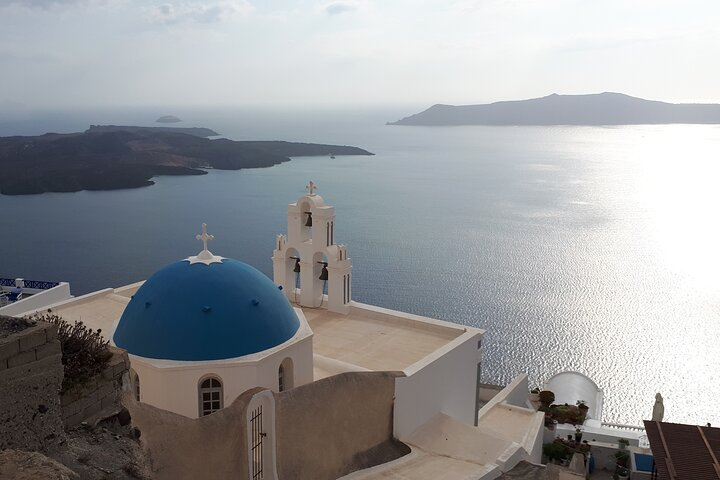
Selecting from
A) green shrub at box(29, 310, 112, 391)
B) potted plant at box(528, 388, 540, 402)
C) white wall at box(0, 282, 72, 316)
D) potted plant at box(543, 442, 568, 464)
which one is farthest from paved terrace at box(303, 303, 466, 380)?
potted plant at box(528, 388, 540, 402)

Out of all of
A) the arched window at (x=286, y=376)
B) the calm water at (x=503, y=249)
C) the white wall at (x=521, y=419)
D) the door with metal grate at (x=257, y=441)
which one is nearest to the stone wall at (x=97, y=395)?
the door with metal grate at (x=257, y=441)

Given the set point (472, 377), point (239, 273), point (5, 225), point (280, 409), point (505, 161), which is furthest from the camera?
point (505, 161)

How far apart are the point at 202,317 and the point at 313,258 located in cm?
544

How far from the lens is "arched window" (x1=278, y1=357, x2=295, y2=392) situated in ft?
30.9

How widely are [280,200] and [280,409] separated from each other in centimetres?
5200

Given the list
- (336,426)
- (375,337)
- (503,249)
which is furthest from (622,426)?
(503,249)

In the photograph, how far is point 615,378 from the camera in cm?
2614

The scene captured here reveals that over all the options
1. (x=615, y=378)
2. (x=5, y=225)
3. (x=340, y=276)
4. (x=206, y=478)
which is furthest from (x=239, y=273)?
(x=5, y=225)

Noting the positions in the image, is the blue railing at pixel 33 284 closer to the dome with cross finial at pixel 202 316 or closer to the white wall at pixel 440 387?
the dome with cross finial at pixel 202 316

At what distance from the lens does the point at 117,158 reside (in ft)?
283

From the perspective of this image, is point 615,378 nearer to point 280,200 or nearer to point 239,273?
point 239,273

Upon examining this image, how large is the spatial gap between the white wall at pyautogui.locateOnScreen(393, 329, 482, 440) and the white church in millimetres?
24

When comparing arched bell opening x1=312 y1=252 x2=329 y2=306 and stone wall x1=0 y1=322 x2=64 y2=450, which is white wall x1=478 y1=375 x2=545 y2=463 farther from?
stone wall x1=0 y1=322 x2=64 y2=450

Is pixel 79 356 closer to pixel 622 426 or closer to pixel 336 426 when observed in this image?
pixel 336 426
